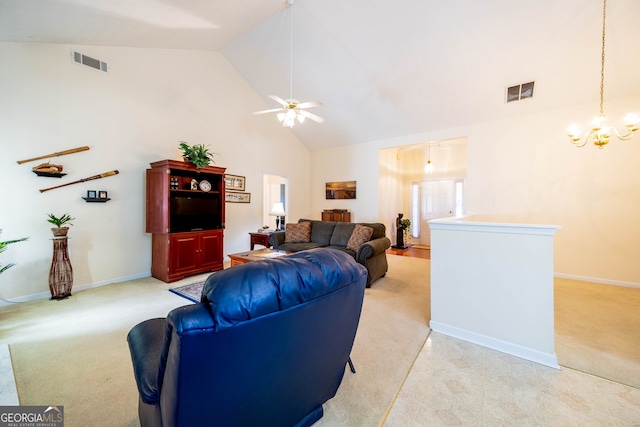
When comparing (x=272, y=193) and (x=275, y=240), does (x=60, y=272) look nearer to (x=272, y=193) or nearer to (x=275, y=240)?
(x=275, y=240)

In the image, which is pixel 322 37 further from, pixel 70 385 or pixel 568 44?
pixel 70 385

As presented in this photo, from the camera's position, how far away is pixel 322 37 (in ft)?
13.5

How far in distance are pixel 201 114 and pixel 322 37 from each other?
2.69 m

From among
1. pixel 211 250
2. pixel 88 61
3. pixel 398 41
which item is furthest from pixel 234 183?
pixel 398 41

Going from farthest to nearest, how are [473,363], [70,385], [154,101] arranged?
[154,101] → [473,363] → [70,385]

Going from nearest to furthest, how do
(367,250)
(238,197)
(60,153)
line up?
(60,153), (367,250), (238,197)

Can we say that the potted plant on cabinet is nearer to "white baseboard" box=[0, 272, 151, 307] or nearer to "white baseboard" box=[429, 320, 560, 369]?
"white baseboard" box=[0, 272, 151, 307]

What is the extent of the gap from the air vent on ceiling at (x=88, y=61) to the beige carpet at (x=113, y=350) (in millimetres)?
3212

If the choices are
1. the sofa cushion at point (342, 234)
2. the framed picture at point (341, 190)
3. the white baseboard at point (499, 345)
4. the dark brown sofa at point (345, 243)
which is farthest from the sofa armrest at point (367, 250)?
the framed picture at point (341, 190)

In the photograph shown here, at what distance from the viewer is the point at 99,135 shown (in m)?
3.53

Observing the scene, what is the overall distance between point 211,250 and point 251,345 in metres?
3.90

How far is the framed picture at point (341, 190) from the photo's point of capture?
690 cm

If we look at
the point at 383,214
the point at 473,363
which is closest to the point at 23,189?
the point at 473,363

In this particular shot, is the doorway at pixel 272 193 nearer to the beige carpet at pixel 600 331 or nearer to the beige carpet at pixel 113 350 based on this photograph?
the beige carpet at pixel 113 350
